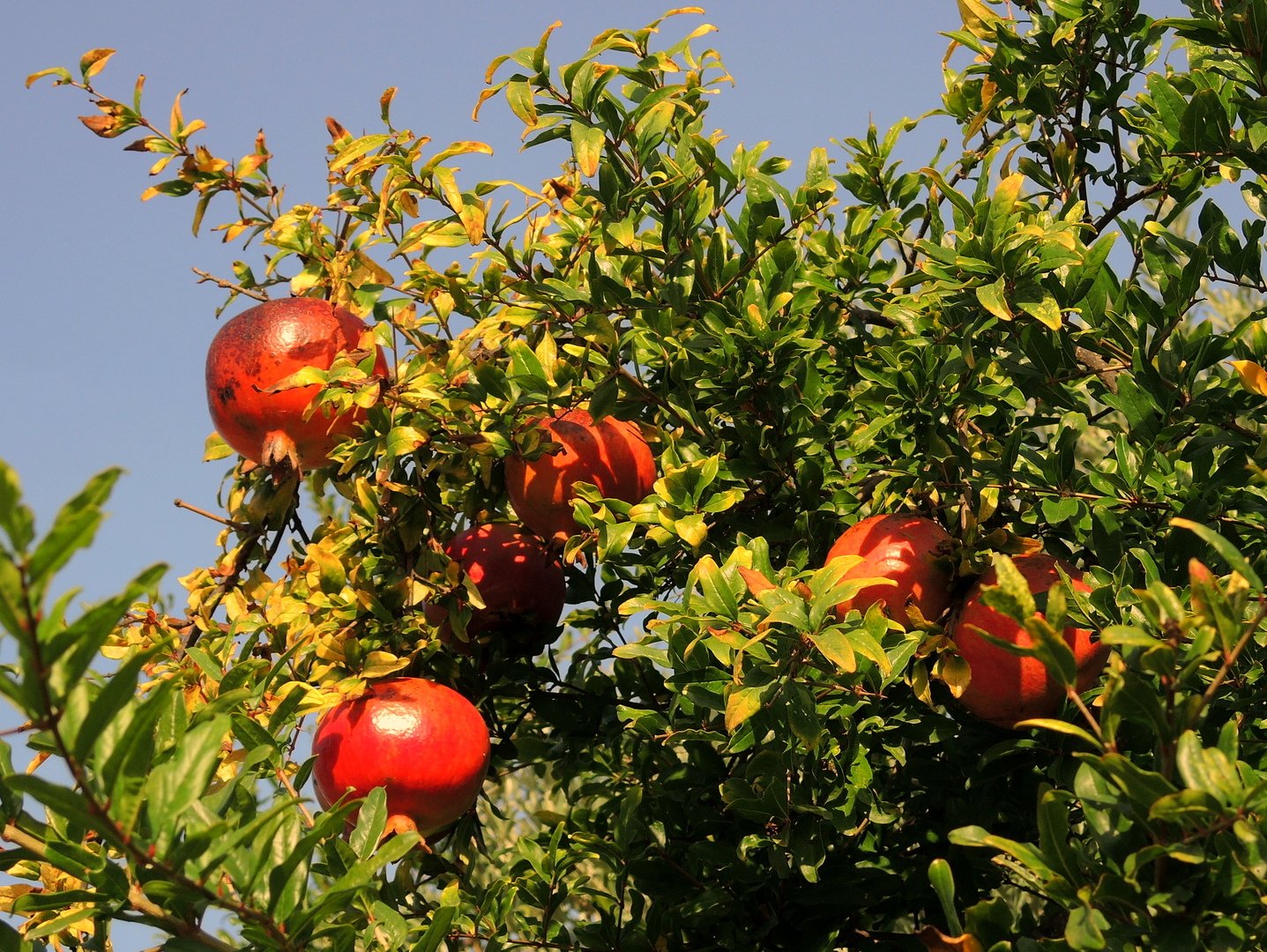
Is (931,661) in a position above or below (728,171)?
below

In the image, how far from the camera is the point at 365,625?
7.11 ft

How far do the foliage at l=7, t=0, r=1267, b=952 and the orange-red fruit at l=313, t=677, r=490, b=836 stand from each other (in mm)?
53

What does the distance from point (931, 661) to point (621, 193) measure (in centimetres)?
86

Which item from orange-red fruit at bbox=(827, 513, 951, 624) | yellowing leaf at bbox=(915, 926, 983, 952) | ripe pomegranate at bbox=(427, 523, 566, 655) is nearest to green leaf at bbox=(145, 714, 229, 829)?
yellowing leaf at bbox=(915, 926, 983, 952)

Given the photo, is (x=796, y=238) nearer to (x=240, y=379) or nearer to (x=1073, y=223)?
(x=1073, y=223)

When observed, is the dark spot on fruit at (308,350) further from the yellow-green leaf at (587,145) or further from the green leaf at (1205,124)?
the green leaf at (1205,124)

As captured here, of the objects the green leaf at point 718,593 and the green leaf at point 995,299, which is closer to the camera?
the green leaf at point 718,593

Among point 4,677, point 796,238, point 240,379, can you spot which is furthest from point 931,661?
point 4,677

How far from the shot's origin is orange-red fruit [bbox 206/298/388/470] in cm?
208

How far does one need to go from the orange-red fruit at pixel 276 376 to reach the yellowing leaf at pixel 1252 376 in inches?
48.6

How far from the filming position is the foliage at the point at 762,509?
4.94ft

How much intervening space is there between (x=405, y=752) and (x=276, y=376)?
62 centimetres

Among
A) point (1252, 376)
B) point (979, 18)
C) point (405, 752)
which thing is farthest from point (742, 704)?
point (979, 18)

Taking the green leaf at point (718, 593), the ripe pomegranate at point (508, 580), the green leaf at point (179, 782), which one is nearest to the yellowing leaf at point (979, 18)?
the ripe pomegranate at point (508, 580)
